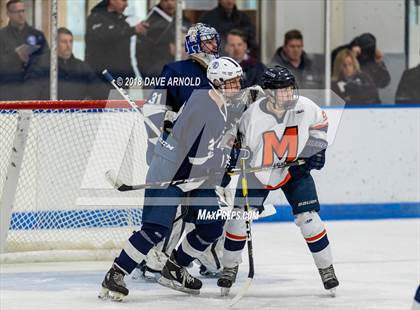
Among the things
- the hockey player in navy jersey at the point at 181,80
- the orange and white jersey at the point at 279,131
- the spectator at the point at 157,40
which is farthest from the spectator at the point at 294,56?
the orange and white jersey at the point at 279,131

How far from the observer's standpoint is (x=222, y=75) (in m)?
5.55

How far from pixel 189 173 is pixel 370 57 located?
307cm

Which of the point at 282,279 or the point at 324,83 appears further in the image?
the point at 324,83

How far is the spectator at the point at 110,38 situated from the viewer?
7742mm

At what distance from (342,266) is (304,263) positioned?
205 mm

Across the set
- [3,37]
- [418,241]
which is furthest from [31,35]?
[418,241]

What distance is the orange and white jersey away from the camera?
224 inches

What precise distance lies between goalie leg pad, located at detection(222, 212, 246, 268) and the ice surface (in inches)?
6.3

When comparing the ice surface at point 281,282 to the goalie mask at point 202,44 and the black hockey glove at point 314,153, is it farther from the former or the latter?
the goalie mask at point 202,44

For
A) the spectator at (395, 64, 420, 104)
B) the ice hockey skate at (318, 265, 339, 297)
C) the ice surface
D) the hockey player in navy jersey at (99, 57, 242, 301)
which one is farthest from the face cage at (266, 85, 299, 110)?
the spectator at (395, 64, 420, 104)

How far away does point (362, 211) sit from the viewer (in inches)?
330

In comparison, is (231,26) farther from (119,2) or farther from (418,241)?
(418,241)

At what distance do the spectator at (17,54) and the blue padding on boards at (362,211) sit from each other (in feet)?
5.70

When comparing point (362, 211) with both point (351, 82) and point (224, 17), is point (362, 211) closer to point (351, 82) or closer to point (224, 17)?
point (351, 82)
